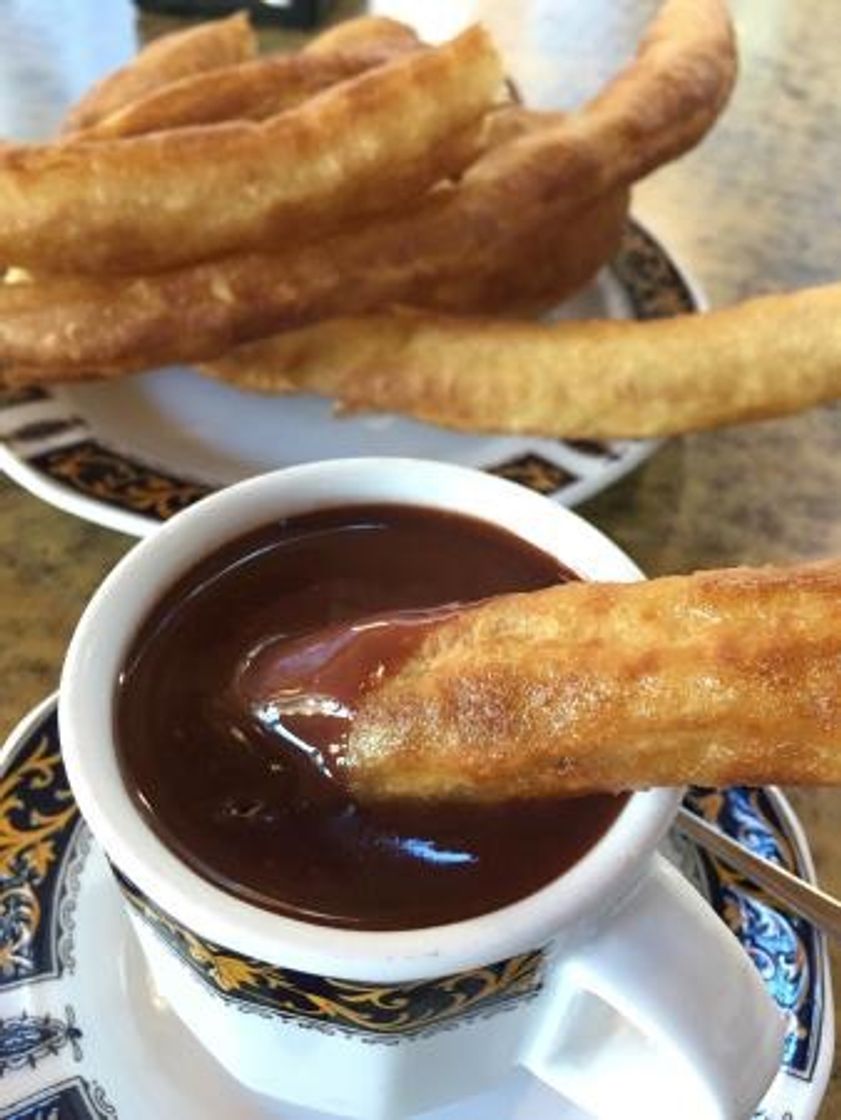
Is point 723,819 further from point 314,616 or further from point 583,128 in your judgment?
point 583,128

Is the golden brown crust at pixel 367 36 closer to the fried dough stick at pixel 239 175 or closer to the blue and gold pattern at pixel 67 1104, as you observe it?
the fried dough stick at pixel 239 175

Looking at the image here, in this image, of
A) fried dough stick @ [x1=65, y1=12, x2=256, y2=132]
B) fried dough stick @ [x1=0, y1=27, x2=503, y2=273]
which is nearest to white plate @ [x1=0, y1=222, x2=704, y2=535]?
fried dough stick @ [x1=0, y1=27, x2=503, y2=273]

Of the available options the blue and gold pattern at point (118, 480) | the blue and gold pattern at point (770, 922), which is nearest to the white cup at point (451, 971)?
the blue and gold pattern at point (770, 922)

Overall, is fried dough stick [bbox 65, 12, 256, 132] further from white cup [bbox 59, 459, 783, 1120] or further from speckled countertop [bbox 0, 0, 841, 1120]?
white cup [bbox 59, 459, 783, 1120]

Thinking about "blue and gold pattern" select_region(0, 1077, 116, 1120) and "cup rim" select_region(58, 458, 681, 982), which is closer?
"cup rim" select_region(58, 458, 681, 982)

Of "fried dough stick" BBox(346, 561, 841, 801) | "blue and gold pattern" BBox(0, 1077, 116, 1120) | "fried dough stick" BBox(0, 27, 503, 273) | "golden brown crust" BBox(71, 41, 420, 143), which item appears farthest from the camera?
"golden brown crust" BBox(71, 41, 420, 143)

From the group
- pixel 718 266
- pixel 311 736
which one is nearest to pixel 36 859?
pixel 311 736

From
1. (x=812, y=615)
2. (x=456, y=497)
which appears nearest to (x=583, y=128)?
(x=456, y=497)
